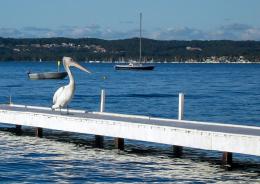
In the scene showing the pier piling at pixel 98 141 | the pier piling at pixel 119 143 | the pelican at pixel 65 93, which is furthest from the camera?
the pier piling at pixel 98 141

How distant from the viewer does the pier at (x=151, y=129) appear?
73.5 ft

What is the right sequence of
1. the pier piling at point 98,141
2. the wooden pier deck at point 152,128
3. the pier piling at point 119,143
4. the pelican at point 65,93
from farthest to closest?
the pier piling at point 98,141
the pelican at point 65,93
the pier piling at point 119,143
the wooden pier deck at point 152,128

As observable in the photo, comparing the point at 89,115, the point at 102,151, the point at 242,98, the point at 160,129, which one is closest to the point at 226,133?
the point at 160,129

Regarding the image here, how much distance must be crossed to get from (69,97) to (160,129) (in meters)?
5.29

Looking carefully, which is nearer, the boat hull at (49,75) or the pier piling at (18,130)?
the pier piling at (18,130)

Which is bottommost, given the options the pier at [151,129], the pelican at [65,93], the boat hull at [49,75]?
the boat hull at [49,75]

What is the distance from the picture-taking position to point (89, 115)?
96.9 feet

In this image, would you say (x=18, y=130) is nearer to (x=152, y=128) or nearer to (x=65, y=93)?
(x=65, y=93)

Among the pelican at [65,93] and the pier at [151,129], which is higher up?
the pelican at [65,93]

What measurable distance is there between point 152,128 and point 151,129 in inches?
2.2

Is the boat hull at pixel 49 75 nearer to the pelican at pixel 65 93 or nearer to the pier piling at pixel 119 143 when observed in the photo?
the pelican at pixel 65 93

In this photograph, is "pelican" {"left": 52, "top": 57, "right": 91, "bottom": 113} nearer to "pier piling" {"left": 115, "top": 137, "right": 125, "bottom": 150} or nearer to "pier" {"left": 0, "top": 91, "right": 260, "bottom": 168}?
"pier" {"left": 0, "top": 91, "right": 260, "bottom": 168}

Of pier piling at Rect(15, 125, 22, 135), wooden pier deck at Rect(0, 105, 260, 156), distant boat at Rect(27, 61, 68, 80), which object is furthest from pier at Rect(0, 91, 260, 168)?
distant boat at Rect(27, 61, 68, 80)

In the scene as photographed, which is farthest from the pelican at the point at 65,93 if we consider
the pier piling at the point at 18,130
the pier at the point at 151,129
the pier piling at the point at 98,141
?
the pier piling at the point at 18,130
